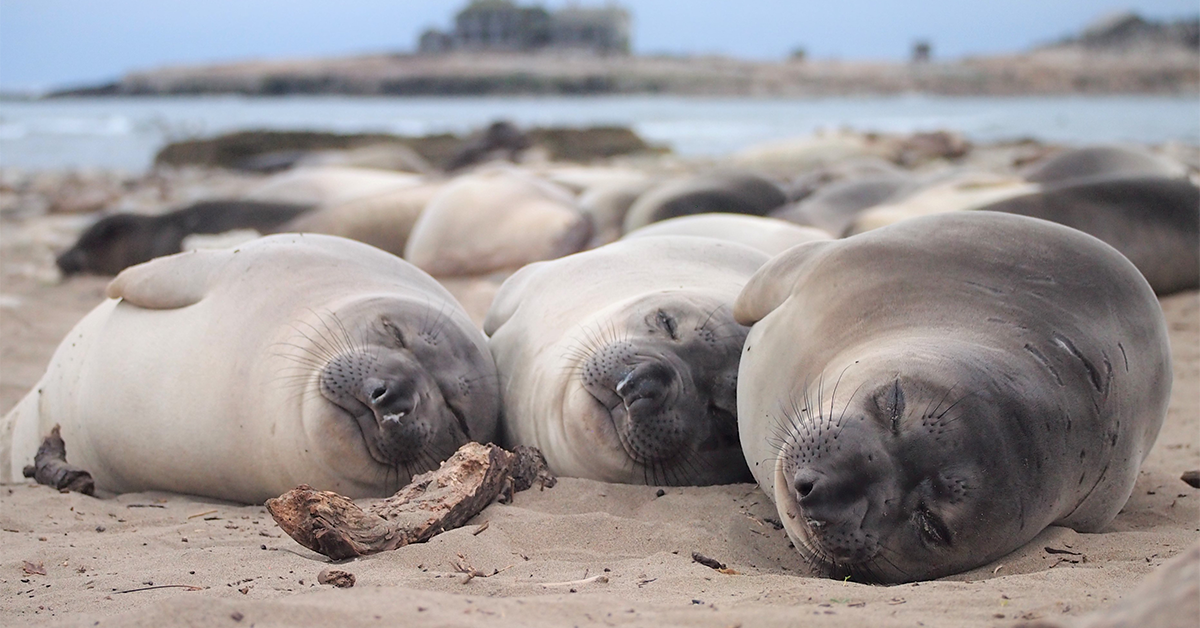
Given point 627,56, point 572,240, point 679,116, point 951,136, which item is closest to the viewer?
point 572,240

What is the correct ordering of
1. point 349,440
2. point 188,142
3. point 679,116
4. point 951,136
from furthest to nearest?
point 679,116
point 188,142
point 951,136
point 349,440

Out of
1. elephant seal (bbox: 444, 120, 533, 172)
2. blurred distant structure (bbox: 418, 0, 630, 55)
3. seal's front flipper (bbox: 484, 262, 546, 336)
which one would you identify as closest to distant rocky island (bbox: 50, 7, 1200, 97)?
blurred distant structure (bbox: 418, 0, 630, 55)

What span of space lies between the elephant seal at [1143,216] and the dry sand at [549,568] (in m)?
2.28

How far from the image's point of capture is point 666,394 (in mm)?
3268

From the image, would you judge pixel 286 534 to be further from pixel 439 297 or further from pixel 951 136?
pixel 951 136

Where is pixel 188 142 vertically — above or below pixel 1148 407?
below

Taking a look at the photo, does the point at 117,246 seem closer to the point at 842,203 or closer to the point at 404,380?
the point at 842,203

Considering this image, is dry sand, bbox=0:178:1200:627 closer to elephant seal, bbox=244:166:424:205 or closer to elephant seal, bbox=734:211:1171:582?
elephant seal, bbox=734:211:1171:582

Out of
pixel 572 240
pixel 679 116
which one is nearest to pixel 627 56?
pixel 679 116

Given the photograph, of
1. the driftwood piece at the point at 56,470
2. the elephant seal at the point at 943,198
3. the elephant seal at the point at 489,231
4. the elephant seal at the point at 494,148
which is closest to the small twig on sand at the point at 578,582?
the driftwood piece at the point at 56,470

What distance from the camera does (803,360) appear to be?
297 centimetres

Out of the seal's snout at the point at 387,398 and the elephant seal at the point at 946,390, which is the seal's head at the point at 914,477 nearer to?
the elephant seal at the point at 946,390

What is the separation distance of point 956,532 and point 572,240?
484 centimetres

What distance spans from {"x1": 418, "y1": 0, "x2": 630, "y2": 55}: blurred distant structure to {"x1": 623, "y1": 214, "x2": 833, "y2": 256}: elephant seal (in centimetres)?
7823
